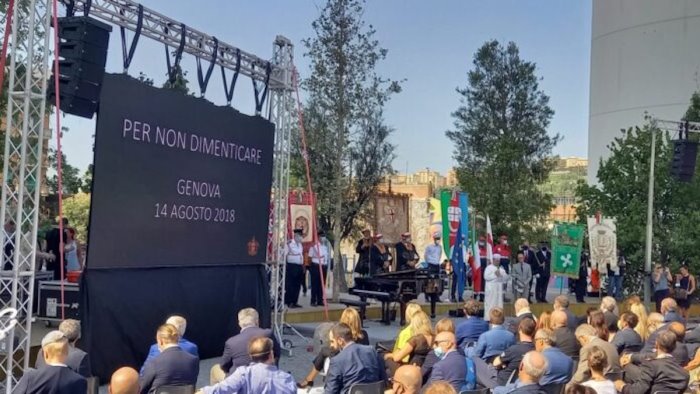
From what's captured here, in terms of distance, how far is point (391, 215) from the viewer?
24438 mm

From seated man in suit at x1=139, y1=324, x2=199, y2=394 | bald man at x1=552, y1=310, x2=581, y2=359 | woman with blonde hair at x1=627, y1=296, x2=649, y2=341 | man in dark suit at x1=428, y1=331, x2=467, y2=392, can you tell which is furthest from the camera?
woman with blonde hair at x1=627, y1=296, x2=649, y2=341

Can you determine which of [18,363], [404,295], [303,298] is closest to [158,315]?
[18,363]

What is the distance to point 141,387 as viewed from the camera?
5949 millimetres

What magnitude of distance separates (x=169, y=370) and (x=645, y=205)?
19.1 meters

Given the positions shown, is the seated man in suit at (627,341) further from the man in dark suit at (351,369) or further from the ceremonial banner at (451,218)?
the ceremonial banner at (451,218)

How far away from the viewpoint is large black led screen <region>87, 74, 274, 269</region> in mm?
9383

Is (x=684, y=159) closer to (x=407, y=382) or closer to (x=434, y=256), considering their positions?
(x=434, y=256)

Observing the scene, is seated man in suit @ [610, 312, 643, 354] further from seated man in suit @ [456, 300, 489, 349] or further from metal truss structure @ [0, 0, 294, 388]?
metal truss structure @ [0, 0, 294, 388]

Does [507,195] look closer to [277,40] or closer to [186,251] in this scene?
[277,40]

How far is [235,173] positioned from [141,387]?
616cm

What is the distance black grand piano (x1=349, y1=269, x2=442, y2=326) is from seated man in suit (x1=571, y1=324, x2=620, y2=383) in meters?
7.68

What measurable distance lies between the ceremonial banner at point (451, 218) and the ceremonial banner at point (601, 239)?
4.26 metres

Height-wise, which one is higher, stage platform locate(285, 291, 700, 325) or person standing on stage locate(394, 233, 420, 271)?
person standing on stage locate(394, 233, 420, 271)

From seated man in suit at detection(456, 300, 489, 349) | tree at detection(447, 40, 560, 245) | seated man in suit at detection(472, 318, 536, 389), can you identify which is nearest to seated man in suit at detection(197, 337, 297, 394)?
seated man in suit at detection(472, 318, 536, 389)
